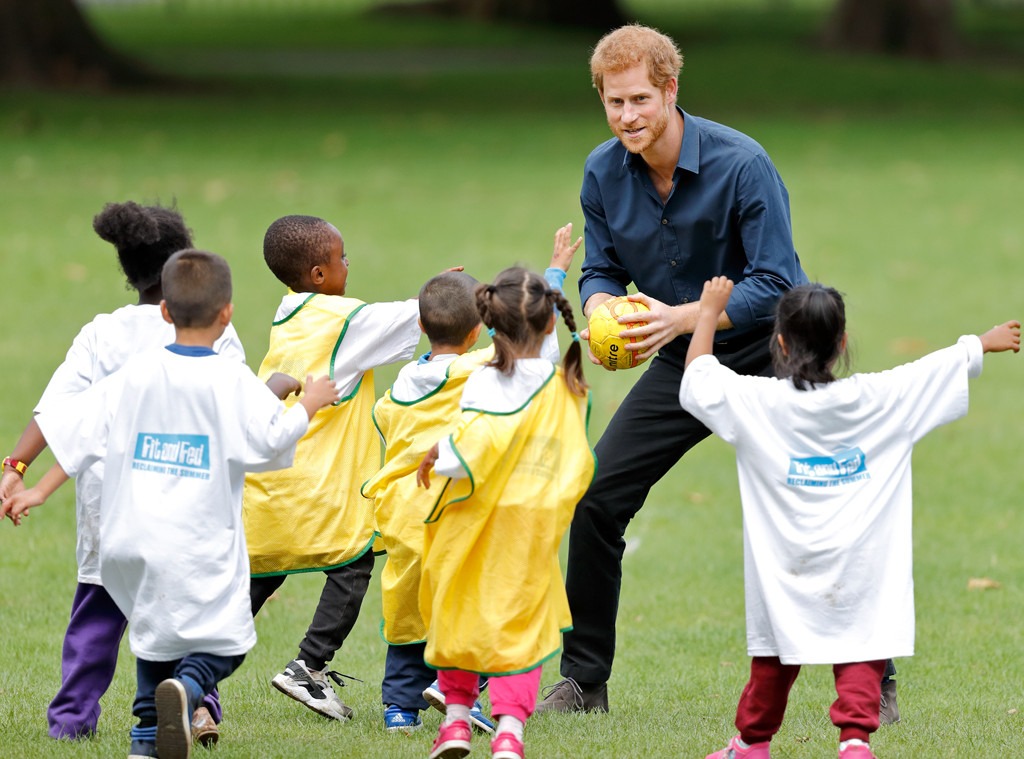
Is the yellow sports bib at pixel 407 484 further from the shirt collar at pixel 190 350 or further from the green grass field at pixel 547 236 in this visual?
the shirt collar at pixel 190 350

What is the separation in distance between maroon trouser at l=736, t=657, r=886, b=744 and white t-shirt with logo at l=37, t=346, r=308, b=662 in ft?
4.81

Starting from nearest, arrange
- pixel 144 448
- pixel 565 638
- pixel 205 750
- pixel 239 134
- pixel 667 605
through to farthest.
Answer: pixel 144 448 → pixel 205 750 → pixel 565 638 → pixel 667 605 → pixel 239 134

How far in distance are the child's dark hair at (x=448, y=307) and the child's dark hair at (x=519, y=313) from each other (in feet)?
1.23

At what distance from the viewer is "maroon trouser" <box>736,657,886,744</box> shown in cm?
469

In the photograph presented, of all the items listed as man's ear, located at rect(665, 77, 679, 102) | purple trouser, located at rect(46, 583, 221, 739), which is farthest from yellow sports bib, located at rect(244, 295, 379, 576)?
man's ear, located at rect(665, 77, 679, 102)

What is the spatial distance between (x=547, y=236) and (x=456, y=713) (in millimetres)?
13222

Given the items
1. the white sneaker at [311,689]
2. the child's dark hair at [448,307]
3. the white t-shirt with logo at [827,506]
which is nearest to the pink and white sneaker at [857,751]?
the white t-shirt with logo at [827,506]

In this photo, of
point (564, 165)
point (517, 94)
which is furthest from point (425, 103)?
point (564, 165)

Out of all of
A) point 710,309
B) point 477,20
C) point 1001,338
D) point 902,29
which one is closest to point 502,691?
point 710,309

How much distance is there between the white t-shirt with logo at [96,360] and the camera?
5.22 metres

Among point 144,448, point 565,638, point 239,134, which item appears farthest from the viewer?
point 239,134

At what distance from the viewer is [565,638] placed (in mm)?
5988

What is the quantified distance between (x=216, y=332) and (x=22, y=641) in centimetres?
273

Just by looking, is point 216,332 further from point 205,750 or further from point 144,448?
point 205,750
